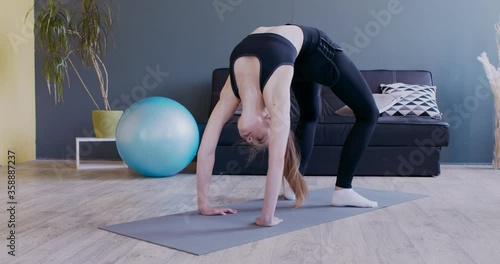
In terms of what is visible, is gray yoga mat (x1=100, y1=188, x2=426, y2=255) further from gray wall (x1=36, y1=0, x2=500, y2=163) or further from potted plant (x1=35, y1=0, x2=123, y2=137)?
gray wall (x1=36, y1=0, x2=500, y2=163)

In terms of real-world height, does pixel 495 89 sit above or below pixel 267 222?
above

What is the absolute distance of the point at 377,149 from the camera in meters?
4.40

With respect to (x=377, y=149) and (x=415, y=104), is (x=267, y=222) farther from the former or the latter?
(x=415, y=104)

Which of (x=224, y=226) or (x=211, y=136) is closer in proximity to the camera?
(x=224, y=226)

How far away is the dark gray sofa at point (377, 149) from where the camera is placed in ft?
14.3

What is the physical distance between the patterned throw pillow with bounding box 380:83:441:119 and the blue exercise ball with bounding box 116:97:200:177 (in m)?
1.78

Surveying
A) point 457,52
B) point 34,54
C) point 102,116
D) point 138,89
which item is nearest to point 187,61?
point 138,89

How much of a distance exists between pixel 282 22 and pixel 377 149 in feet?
5.50

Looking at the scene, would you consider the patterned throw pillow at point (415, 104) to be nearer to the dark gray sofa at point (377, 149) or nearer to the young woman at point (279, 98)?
the dark gray sofa at point (377, 149)

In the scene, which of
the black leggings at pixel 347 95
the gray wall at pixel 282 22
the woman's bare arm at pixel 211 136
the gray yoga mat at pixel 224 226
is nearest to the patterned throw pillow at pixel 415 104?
the gray wall at pixel 282 22

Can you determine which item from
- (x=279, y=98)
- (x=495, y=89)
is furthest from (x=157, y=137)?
(x=495, y=89)

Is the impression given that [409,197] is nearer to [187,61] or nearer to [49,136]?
[187,61]

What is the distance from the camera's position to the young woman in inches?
92.5

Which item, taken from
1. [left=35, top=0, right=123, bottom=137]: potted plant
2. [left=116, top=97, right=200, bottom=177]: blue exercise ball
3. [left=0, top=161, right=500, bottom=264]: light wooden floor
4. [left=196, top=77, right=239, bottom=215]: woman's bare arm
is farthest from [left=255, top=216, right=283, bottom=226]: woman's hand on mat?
[left=35, top=0, right=123, bottom=137]: potted plant
